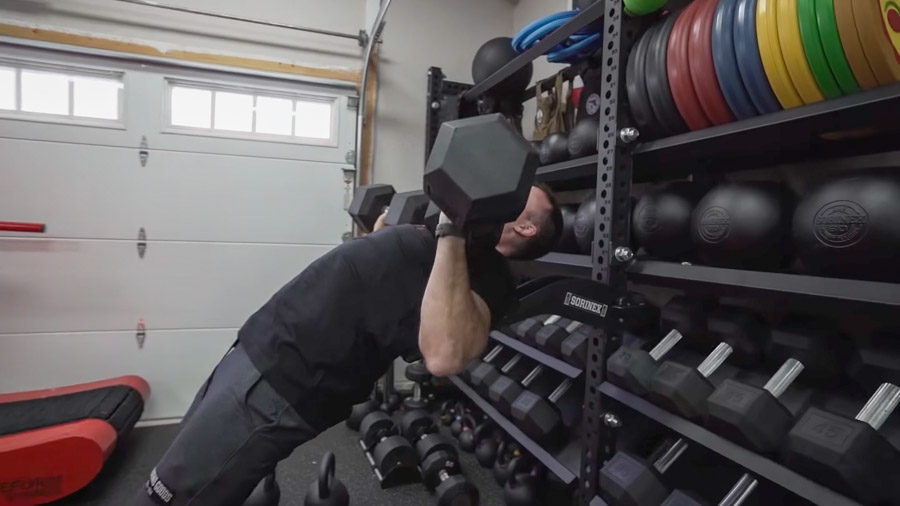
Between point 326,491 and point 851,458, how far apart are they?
1.63 metres

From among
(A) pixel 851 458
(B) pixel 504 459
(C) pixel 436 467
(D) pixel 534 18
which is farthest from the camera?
(D) pixel 534 18

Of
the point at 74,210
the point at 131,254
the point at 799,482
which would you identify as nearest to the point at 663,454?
the point at 799,482

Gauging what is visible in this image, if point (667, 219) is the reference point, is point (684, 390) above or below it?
below

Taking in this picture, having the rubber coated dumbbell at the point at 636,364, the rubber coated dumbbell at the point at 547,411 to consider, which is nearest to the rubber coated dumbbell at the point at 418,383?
the rubber coated dumbbell at the point at 547,411

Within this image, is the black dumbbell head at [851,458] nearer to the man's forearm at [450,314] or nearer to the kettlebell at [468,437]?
the man's forearm at [450,314]

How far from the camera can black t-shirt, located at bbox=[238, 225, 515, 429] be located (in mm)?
1190

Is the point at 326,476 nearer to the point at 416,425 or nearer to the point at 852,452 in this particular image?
the point at 416,425

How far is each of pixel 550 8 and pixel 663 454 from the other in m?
2.82

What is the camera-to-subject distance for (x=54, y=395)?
2400mm

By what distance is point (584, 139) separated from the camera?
176 centimetres

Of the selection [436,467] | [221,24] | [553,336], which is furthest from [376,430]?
[221,24]

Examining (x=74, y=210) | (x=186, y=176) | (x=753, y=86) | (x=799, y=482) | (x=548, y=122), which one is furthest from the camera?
(x=186, y=176)

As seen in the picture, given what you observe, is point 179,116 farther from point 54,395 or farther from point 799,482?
point 799,482

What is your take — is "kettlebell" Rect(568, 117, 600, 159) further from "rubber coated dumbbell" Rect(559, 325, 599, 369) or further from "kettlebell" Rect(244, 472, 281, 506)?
"kettlebell" Rect(244, 472, 281, 506)
